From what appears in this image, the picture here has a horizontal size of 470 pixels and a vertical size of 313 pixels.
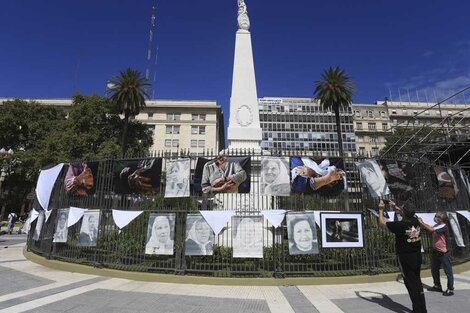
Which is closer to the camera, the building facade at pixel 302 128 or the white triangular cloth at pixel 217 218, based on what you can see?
the white triangular cloth at pixel 217 218

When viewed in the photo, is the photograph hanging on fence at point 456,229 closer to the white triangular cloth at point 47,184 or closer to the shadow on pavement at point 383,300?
the shadow on pavement at point 383,300

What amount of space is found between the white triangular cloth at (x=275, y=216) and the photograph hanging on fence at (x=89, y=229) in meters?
5.11

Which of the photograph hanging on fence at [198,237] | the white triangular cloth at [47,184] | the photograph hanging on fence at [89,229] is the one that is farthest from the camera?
the white triangular cloth at [47,184]

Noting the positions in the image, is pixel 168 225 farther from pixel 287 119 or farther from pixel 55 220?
pixel 287 119

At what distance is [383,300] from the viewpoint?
6.38 meters

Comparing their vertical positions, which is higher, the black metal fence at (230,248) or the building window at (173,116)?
the building window at (173,116)

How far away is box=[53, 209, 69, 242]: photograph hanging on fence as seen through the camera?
33.5ft

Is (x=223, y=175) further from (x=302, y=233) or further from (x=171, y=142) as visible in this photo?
(x=171, y=142)

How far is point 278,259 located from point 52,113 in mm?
43840

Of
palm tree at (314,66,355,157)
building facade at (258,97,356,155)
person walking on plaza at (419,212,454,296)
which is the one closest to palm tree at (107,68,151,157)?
palm tree at (314,66,355,157)

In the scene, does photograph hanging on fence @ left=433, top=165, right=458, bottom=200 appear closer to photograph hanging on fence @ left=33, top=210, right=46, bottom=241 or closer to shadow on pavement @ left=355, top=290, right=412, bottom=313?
shadow on pavement @ left=355, top=290, right=412, bottom=313

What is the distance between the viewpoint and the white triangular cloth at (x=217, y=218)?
824 centimetres

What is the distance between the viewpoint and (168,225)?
858cm

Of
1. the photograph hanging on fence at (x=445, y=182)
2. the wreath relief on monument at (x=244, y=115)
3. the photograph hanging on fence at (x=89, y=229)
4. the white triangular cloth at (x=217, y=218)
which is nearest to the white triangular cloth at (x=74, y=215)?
the photograph hanging on fence at (x=89, y=229)
